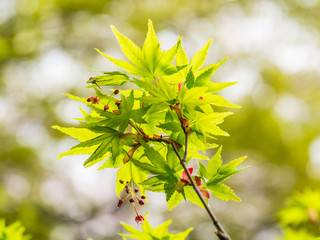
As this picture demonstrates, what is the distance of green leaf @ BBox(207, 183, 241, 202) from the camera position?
73cm

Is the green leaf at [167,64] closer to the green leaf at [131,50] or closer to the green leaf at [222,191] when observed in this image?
the green leaf at [131,50]

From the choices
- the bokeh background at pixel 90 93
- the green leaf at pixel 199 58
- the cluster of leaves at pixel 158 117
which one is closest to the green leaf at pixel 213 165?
the cluster of leaves at pixel 158 117

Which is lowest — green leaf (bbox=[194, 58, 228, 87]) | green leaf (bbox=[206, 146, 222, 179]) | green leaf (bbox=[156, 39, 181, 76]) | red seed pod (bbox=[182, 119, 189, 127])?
green leaf (bbox=[206, 146, 222, 179])

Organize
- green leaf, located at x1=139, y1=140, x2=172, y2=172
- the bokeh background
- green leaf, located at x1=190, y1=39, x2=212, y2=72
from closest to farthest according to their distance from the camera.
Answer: green leaf, located at x1=139, y1=140, x2=172, y2=172
green leaf, located at x1=190, y1=39, x2=212, y2=72
the bokeh background

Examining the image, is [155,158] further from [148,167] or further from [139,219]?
[139,219]

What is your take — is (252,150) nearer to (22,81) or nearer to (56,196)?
(56,196)

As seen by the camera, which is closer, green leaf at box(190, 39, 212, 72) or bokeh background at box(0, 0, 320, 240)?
green leaf at box(190, 39, 212, 72)

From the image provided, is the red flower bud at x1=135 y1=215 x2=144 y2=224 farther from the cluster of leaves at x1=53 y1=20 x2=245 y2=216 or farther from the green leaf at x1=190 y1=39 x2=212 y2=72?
the green leaf at x1=190 y1=39 x2=212 y2=72

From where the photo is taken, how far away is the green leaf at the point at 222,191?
0.73m

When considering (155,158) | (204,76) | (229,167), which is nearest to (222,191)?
(229,167)

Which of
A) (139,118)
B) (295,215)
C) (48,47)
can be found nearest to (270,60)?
(48,47)

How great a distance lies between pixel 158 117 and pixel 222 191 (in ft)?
0.80

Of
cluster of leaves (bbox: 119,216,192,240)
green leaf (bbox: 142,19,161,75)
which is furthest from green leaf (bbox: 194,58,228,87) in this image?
cluster of leaves (bbox: 119,216,192,240)

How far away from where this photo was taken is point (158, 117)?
0.79m
